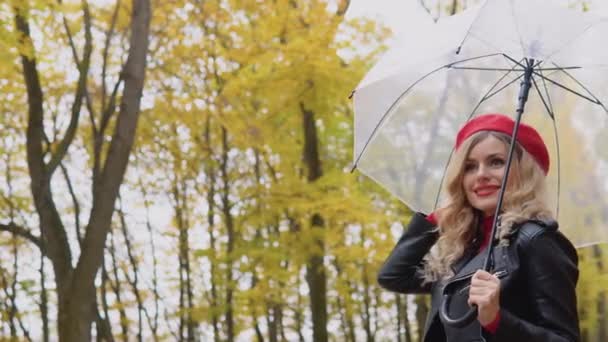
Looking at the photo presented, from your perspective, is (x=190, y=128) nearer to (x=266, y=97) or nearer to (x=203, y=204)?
(x=266, y=97)

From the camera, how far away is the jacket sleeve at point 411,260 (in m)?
2.43

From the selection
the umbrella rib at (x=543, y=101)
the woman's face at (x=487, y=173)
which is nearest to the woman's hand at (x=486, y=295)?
the woman's face at (x=487, y=173)

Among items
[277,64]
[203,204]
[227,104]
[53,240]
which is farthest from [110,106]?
[203,204]

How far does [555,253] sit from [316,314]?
29.2 feet

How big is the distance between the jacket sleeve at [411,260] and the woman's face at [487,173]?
260 millimetres

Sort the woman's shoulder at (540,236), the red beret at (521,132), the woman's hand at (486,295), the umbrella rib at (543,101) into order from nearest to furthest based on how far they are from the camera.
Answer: the woman's hand at (486,295)
the woman's shoulder at (540,236)
the red beret at (521,132)
the umbrella rib at (543,101)

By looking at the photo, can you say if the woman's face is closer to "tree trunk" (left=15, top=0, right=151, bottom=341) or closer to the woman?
the woman

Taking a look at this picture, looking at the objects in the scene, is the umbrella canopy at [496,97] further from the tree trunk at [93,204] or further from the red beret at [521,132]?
the tree trunk at [93,204]

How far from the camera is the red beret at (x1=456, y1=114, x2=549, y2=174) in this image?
214 centimetres

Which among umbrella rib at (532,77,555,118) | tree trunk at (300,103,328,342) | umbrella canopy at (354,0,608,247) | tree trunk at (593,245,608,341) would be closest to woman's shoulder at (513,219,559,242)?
umbrella canopy at (354,0,608,247)

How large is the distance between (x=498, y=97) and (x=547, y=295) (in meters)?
1.18

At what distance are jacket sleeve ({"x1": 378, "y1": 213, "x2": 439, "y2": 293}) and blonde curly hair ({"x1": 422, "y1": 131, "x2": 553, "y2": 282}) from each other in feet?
0.12

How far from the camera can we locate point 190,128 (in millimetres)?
13867

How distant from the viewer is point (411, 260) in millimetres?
2428
